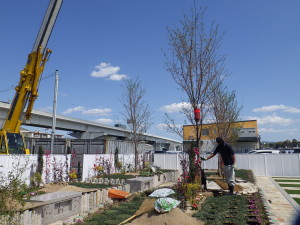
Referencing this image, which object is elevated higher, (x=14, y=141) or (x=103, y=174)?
(x=14, y=141)

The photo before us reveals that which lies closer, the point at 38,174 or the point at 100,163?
the point at 38,174

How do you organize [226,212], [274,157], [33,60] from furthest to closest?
[274,157], [33,60], [226,212]

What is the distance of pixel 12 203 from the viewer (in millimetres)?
5711

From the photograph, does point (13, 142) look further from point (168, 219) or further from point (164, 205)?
point (168, 219)

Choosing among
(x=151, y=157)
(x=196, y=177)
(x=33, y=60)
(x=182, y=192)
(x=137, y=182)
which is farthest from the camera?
(x=151, y=157)

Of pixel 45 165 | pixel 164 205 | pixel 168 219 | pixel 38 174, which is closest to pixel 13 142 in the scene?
pixel 45 165

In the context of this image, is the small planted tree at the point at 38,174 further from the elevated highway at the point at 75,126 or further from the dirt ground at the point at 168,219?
the elevated highway at the point at 75,126

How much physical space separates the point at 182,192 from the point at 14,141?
890cm

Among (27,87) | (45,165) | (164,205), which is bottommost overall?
(164,205)

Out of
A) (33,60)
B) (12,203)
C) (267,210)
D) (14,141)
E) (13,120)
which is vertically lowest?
(267,210)

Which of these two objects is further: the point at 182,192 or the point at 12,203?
the point at 182,192

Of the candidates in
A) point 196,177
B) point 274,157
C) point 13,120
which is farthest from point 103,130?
point 196,177

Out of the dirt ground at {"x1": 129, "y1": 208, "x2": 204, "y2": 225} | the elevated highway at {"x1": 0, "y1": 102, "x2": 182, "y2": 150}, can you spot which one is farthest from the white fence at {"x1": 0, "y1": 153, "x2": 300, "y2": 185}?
the elevated highway at {"x1": 0, "y1": 102, "x2": 182, "y2": 150}

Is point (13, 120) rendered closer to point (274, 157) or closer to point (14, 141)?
point (14, 141)
